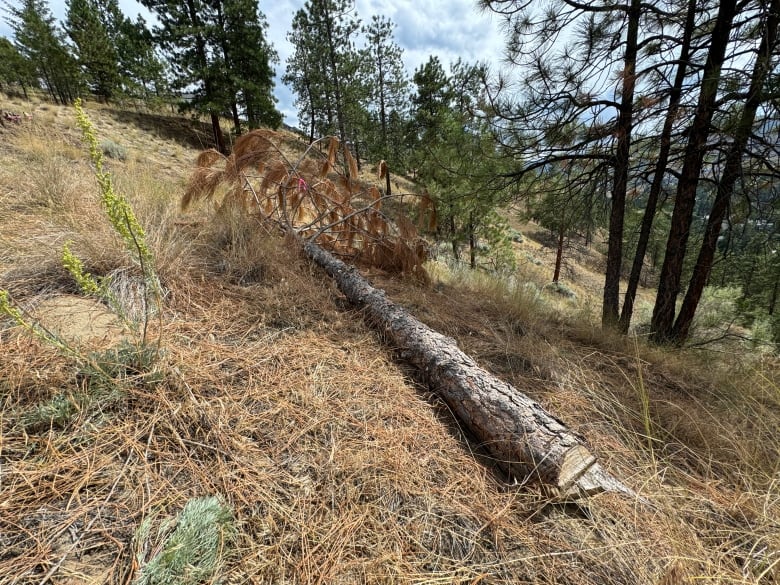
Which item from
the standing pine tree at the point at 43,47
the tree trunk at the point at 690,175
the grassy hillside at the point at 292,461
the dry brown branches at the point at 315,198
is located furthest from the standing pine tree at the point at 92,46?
the tree trunk at the point at 690,175

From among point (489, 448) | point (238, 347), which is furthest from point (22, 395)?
point (489, 448)

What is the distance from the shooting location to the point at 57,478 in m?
0.84

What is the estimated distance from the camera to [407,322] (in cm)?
196

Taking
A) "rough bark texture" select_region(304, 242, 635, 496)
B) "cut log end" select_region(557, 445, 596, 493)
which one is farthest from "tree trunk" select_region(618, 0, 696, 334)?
"cut log end" select_region(557, 445, 596, 493)

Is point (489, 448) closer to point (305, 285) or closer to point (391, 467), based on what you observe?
point (391, 467)

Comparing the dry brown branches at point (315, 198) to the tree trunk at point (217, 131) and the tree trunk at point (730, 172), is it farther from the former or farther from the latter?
the tree trunk at point (217, 131)

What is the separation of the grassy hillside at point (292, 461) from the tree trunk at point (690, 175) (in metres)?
1.82

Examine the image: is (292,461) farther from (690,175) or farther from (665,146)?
(690,175)

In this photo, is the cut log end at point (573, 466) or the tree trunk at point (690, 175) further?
the tree trunk at point (690, 175)

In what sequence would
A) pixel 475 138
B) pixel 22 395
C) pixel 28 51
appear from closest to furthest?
pixel 22 395 → pixel 475 138 → pixel 28 51

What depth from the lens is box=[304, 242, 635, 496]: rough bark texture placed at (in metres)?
1.10

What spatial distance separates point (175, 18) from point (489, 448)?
14979mm

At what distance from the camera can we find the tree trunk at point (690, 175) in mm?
2333

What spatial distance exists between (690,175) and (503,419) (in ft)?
12.1
